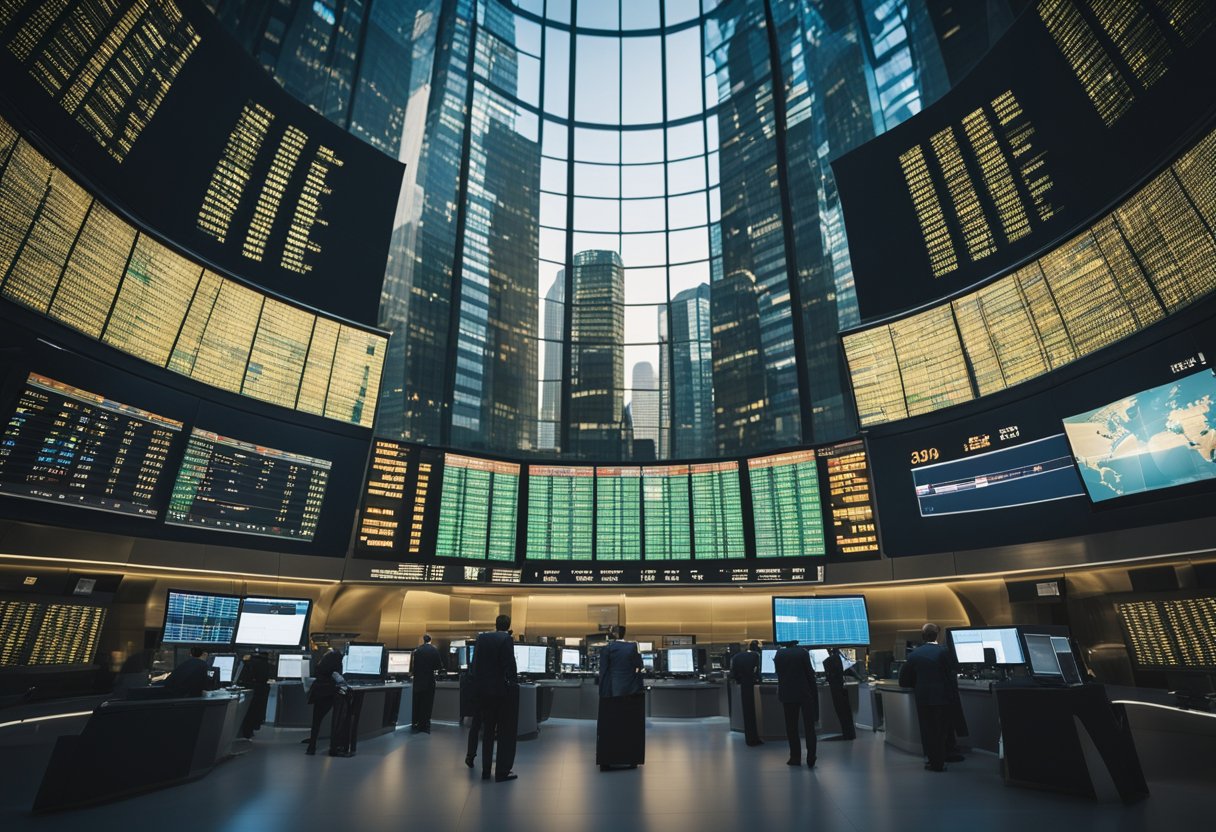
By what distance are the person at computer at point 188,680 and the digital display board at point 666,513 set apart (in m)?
6.58

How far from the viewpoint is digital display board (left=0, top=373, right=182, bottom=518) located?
5.91 meters

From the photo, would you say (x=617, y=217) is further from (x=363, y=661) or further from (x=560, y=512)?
(x=363, y=661)

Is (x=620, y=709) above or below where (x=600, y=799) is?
above

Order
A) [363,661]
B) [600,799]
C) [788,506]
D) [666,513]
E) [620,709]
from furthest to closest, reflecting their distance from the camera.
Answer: [666,513]
[788,506]
[363,661]
[620,709]
[600,799]

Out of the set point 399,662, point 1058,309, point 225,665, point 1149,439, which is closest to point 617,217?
point 1058,309

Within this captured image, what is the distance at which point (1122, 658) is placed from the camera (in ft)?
22.7

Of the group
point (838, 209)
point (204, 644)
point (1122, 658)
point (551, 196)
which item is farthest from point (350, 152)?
point (1122, 658)

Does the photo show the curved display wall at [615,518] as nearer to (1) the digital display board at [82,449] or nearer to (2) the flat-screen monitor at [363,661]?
(2) the flat-screen monitor at [363,661]

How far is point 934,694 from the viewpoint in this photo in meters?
5.08

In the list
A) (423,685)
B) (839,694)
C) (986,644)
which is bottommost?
(839,694)

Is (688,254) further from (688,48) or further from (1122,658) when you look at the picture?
(1122,658)

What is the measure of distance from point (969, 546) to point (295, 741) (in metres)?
8.34

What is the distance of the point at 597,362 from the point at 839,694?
329 inches

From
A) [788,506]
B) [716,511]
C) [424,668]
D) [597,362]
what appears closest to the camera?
[424,668]
